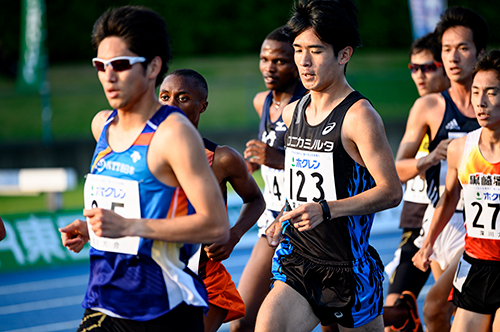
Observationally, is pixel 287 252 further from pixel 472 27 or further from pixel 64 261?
pixel 64 261

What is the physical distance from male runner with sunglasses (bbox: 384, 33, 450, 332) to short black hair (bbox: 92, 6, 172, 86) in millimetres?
2859

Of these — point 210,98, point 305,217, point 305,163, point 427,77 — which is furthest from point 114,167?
point 210,98

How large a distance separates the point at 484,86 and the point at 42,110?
1494cm

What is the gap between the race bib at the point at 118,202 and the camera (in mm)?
2635

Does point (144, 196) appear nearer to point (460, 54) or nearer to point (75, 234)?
point (75, 234)

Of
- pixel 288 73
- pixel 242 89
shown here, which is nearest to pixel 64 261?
pixel 288 73

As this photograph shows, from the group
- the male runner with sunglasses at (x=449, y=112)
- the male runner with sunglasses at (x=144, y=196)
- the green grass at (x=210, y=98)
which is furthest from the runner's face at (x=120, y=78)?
the green grass at (x=210, y=98)

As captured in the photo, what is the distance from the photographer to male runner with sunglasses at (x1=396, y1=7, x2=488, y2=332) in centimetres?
471

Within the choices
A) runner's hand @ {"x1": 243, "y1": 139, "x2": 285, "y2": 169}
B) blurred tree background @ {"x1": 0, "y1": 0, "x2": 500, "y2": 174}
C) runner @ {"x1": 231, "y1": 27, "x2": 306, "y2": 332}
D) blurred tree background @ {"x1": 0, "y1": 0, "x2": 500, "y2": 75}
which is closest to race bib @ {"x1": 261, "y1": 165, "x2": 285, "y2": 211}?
runner @ {"x1": 231, "y1": 27, "x2": 306, "y2": 332}

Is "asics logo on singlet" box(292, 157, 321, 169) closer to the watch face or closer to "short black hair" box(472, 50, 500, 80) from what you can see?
the watch face

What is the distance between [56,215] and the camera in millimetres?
9109

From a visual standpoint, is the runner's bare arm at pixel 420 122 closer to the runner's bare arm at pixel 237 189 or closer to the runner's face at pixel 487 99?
the runner's face at pixel 487 99

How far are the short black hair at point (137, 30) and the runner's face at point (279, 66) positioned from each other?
231 centimetres

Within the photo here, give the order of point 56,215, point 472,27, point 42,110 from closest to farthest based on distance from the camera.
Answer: point 472,27
point 56,215
point 42,110
